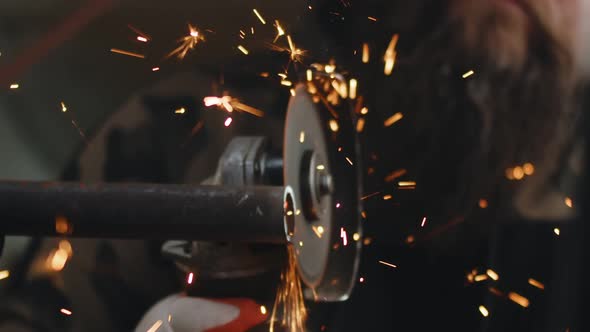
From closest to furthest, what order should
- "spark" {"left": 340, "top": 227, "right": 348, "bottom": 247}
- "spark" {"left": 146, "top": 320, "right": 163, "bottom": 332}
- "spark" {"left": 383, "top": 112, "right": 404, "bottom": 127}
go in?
"spark" {"left": 340, "top": 227, "right": 348, "bottom": 247}
"spark" {"left": 146, "top": 320, "right": 163, "bottom": 332}
"spark" {"left": 383, "top": 112, "right": 404, "bottom": 127}

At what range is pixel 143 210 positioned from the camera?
91 centimetres

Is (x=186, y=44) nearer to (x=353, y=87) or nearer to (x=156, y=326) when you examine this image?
(x=353, y=87)

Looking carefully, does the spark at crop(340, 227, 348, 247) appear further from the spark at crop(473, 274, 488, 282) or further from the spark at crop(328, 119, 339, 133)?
the spark at crop(473, 274, 488, 282)

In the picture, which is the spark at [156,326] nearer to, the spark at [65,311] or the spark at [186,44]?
the spark at [65,311]

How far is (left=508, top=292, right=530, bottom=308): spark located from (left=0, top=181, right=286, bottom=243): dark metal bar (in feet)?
3.20

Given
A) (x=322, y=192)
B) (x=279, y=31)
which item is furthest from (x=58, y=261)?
(x=322, y=192)

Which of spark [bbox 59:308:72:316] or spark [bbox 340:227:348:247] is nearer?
spark [bbox 340:227:348:247]

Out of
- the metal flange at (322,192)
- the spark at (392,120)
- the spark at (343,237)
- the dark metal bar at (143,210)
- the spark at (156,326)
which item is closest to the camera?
the dark metal bar at (143,210)

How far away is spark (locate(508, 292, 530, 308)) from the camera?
1645 millimetres

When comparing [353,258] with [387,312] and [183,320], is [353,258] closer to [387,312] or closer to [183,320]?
[183,320]

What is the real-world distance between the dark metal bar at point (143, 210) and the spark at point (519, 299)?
0.97 metres

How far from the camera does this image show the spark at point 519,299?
1645 millimetres

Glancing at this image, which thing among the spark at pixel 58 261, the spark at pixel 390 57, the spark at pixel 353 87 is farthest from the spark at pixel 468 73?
the spark at pixel 58 261

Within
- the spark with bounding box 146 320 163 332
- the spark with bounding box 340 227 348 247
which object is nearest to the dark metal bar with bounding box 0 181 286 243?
the spark with bounding box 340 227 348 247
